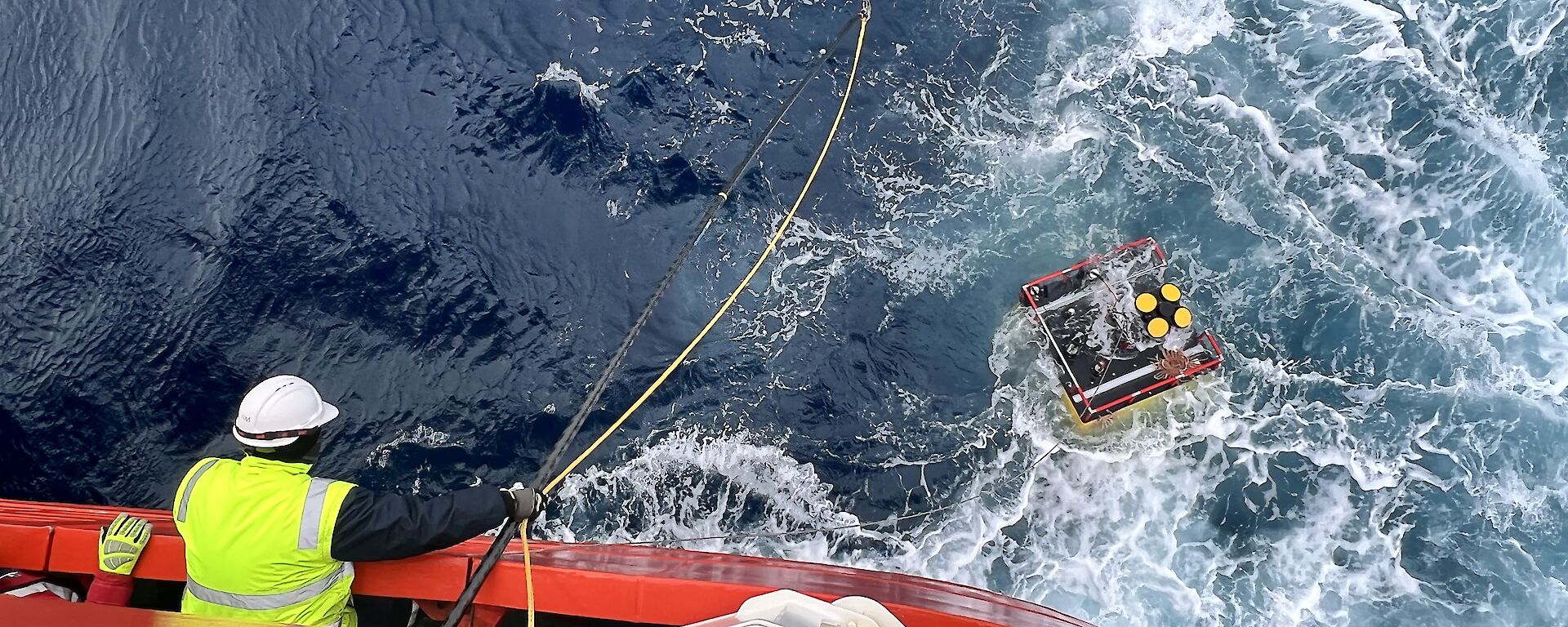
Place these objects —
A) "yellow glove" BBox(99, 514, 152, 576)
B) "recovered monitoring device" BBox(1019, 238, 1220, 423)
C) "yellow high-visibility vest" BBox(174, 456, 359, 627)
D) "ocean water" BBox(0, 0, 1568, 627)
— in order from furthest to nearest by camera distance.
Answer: "recovered monitoring device" BBox(1019, 238, 1220, 423) < "ocean water" BBox(0, 0, 1568, 627) < "yellow glove" BBox(99, 514, 152, 576) < "yellow high-visibility vest" BBox(174, 456, 359, 627)

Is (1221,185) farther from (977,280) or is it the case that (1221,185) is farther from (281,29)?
(281,29)

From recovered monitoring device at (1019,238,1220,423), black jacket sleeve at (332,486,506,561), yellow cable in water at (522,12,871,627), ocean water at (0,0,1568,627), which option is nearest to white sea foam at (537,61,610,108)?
ocean water at (0,0,1568,627)

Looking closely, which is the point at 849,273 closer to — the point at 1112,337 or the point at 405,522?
the point at 1112,337

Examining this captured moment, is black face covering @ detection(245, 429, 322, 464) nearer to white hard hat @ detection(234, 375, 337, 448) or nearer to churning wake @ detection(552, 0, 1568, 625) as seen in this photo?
white hard hat @ detection(234, 375, 337, 448)

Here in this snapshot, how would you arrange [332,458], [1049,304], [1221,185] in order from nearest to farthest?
[332,458] → [1049,304] → [1221,185]

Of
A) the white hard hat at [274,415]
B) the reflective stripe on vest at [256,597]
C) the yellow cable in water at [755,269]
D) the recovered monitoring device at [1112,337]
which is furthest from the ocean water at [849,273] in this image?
the white hard hat at [274,415]

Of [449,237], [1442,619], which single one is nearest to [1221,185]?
[1442,619]
